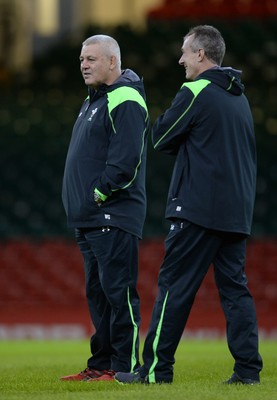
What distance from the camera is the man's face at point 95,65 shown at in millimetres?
5859

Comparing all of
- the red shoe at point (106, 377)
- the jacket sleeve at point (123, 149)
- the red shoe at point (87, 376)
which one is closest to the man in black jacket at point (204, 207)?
the jacket sleeve at point (123, 149)

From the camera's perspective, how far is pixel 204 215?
543 cm

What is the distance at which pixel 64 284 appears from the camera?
54.3 ft


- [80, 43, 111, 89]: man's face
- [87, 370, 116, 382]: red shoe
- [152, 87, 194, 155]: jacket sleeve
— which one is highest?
[80, 43, 111, 89]: man's face

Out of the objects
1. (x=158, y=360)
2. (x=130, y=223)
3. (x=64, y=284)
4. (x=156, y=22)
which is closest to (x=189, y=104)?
(x=130, y=223)

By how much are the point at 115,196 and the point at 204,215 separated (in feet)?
1.93

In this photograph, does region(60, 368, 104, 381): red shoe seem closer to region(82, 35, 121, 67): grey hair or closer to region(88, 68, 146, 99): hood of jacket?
region(88, 68, 146, 99): hood of jacket

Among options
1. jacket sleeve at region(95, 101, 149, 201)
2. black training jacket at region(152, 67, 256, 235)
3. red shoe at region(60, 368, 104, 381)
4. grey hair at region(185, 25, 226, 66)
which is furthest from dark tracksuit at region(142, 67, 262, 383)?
red shoe at region(60, 368, 104, 381)

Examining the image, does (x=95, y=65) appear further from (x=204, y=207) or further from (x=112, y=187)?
(x=204, y=207)

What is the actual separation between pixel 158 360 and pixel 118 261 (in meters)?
0.60

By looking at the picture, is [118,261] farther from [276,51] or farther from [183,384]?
[276,51]

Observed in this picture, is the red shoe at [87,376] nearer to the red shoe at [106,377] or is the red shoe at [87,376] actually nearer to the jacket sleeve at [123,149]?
the red shoe at [106,377]

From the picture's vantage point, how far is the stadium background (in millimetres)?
15930

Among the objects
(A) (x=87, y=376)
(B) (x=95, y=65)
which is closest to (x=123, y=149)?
(B) (x=95, y=65)
